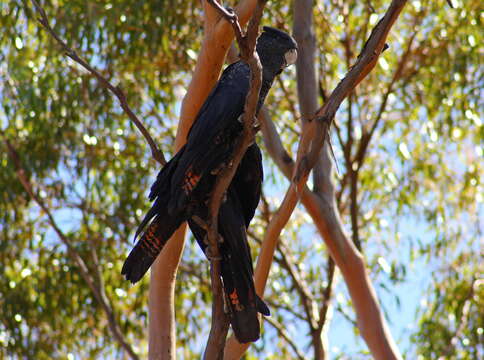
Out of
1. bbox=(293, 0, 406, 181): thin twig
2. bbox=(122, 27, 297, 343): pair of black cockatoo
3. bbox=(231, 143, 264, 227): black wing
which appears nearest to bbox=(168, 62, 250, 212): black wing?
bbox=(122, 27, 297, 343): pair of black cockatoo

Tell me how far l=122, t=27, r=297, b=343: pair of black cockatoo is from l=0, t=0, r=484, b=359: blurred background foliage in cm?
231

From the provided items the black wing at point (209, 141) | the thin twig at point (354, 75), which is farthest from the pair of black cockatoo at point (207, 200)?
the thin twig at point (354, 75)

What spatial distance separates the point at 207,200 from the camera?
8.43 ft

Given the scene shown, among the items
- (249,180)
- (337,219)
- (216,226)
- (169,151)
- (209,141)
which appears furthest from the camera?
(169,151)

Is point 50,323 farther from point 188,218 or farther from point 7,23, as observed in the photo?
point 188,218

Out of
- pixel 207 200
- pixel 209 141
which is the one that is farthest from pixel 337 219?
pixel 209 141

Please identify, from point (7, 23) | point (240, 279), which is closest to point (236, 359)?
point (240, 279)

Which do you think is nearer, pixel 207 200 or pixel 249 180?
pixel 207 200

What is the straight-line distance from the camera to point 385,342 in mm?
3682

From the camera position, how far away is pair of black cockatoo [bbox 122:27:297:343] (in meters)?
2.45

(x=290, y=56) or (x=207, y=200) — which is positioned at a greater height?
(x=290, y=56)

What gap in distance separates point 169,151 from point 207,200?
9.10ft

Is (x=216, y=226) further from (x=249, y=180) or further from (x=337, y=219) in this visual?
(x=337, y=219)

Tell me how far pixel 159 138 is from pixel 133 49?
74 centimetres
